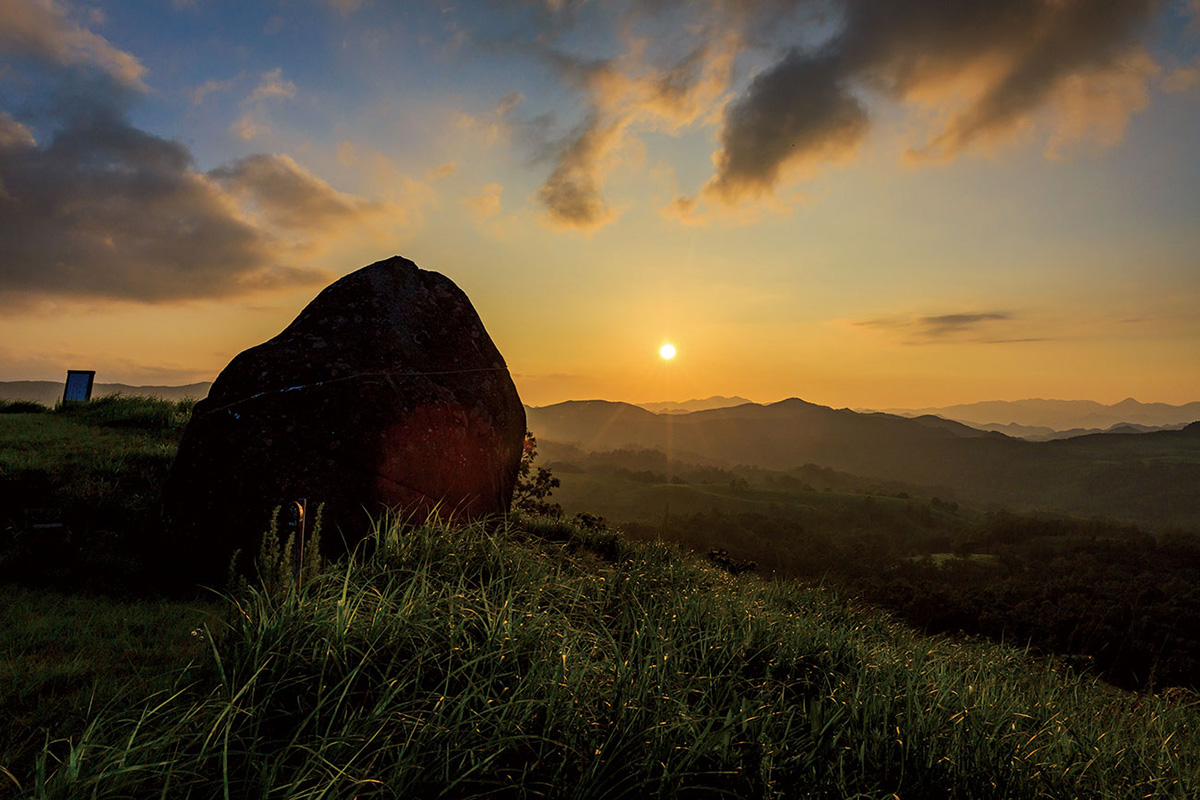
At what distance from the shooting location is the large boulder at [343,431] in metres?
6.03

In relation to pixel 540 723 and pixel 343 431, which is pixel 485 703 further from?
pixel 343 431

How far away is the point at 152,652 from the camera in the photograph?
14.3ft

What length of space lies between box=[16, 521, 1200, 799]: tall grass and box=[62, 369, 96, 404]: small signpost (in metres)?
12.5

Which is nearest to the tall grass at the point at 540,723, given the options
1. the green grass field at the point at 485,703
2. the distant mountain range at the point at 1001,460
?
the green grass field at the point at 485,703

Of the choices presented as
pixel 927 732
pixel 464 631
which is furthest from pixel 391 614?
pixel 927 732

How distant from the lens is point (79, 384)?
13266 millimetres

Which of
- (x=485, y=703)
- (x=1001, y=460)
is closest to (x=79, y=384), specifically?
(x=485, y=703)

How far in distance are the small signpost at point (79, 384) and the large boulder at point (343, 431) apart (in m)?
9.47

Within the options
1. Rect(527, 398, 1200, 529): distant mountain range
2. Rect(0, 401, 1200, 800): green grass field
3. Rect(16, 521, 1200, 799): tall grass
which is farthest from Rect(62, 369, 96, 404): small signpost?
Rect(527, 398, 1200, 529): distant mountain range

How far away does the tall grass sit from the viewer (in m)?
2.68

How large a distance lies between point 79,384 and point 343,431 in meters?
11.2

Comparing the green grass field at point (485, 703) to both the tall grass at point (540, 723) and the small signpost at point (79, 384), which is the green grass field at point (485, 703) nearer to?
the tall grass at point (540, 723)

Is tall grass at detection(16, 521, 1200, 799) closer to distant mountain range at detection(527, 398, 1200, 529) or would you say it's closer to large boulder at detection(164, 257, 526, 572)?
large boulder at detection(164, 257, 526, 572)

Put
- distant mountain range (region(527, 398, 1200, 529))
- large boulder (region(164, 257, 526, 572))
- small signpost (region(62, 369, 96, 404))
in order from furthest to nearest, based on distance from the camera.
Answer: distant mountain range (region(527, 398, 1200, 529)) → small signpost (region(62, 369, 96, 404)) → large boulder (region(164, 257, 526, 572))
